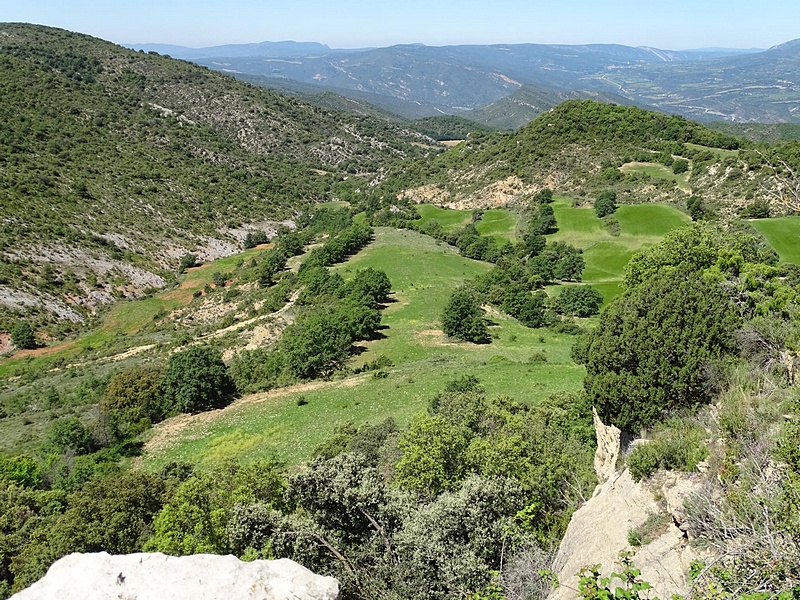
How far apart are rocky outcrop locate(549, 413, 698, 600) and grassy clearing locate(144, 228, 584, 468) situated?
42.8ft

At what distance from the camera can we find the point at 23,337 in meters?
49.4

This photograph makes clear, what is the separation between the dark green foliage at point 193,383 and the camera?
29.8m

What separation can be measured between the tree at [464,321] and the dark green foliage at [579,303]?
13.1 m

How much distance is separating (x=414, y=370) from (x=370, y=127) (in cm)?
15648

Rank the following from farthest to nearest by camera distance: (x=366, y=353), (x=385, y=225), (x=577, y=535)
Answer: (x=385, y=225) < (x=366, y=353) < (x=577, y=535)

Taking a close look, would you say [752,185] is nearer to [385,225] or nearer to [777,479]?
[385,225]

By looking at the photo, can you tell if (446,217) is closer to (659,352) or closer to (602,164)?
(602,164)

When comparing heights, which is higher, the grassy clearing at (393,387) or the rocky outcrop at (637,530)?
the rocky outcrop at (637,530)

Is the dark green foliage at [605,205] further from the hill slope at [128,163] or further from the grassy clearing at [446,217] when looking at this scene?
the hill slope at [128,163]

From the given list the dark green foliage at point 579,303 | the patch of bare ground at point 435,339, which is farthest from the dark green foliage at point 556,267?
the patch of bare ground at point 435,339

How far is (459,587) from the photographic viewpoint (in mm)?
9500

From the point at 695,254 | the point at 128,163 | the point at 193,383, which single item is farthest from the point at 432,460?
the point at 128,163

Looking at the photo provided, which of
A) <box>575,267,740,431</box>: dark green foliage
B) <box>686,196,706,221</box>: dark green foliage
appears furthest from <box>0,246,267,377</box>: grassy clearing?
<box>686,196,706,221</box>: dark green foliage

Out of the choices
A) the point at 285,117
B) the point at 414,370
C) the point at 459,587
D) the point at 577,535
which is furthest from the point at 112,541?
the point at 285,117
